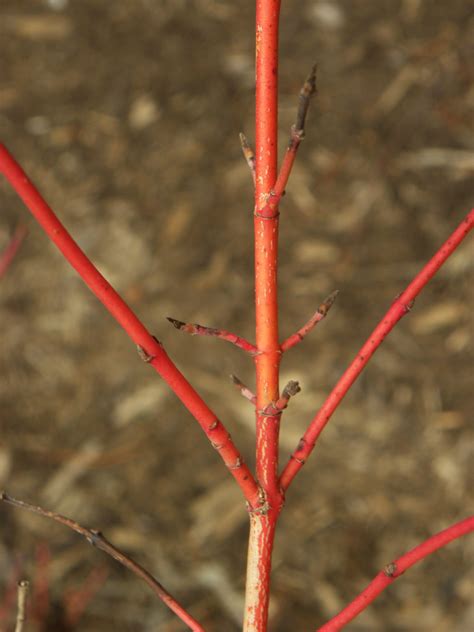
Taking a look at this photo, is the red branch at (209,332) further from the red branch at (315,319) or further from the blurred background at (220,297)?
the blurred background at (220,297)

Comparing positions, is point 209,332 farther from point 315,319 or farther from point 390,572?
point 390,572

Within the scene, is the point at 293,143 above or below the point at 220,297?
below

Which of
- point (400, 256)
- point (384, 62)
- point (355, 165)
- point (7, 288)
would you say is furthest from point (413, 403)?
point (7, 288)

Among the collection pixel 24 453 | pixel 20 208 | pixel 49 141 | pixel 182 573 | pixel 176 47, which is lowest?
pixel 182 573

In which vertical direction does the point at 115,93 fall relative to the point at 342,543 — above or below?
above

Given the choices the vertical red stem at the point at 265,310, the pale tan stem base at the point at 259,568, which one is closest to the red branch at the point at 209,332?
the vertical red stem at the point at 265,310

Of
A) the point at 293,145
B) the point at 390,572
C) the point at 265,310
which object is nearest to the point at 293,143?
the point at 293,145

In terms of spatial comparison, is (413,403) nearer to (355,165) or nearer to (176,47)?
(355,165)
